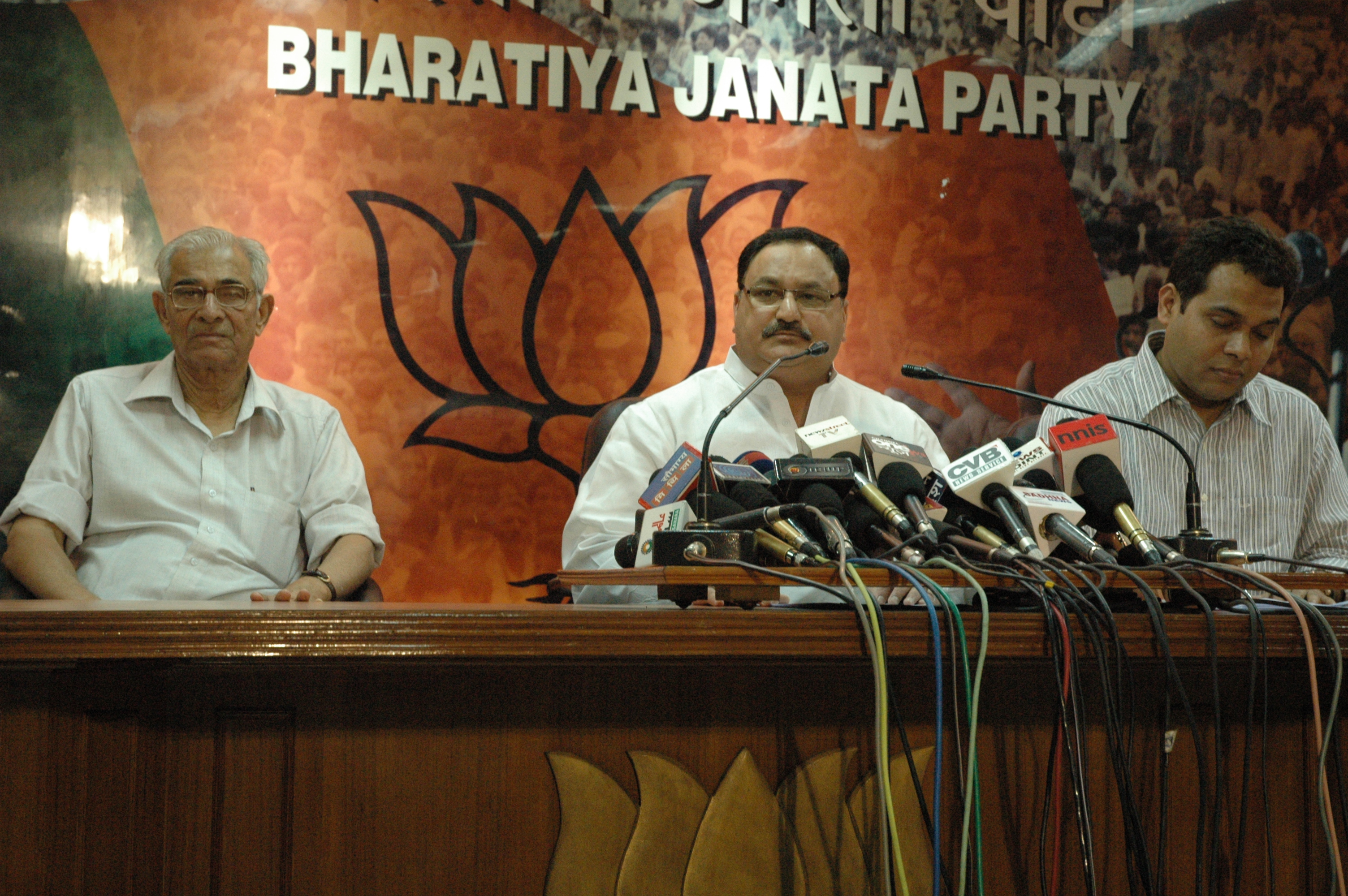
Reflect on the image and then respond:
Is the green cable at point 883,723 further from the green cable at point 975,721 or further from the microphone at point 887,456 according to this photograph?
the microphone at point 887,456

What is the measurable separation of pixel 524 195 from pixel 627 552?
1.62 m

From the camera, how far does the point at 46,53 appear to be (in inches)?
99.9

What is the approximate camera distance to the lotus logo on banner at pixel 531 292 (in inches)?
106

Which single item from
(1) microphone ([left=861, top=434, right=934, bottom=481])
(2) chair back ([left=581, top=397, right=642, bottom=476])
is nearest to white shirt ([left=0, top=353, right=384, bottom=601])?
(2) chair back ([left=581, top=397, right=642, bottom=476])

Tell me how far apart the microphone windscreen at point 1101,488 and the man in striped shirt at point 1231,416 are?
2.91ft

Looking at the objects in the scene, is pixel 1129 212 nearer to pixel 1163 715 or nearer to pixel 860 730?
pixel 1163 715

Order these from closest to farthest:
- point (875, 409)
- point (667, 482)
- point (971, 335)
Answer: point (667, 482)
point (875, 409)
point (971, 335)

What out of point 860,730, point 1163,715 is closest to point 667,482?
point 860,730

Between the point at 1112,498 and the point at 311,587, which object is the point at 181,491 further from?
the point at 1112,498

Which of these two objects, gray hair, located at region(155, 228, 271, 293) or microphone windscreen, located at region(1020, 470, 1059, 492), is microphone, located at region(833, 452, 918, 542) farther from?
gray hair, located at region(155, 228, 271, 293)

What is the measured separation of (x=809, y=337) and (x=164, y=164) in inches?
64.2

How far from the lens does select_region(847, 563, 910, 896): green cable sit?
2.91ft

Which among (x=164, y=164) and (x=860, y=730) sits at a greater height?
(x=164, y=164)

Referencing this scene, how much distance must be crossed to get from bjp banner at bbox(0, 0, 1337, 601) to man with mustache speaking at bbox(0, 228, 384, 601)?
0.32m
